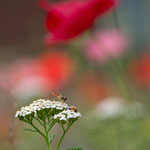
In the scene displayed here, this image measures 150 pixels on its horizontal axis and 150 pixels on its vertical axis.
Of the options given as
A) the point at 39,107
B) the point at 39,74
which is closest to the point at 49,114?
the point at 39,107

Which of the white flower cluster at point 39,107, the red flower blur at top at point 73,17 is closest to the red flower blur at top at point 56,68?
the red flower blur at top at point 73,17

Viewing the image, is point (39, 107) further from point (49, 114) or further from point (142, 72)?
point (142, 72)

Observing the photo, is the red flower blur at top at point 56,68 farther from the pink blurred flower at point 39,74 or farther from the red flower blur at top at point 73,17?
the red flower blur at top at point 73,17

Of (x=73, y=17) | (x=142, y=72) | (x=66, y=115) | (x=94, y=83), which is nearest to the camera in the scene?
(x=66, y=115)

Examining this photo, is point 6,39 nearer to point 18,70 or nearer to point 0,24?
point 0,24

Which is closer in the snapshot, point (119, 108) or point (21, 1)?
point (119, 108)

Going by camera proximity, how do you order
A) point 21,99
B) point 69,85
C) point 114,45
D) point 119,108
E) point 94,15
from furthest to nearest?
point 69,85 → point 114,45 → point 21,99 → point 119,108 → point 94,15

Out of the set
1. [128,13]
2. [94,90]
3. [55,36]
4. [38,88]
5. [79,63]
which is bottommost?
[55,36]

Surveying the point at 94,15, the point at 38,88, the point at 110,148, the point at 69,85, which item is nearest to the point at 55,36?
the point at 94,15
